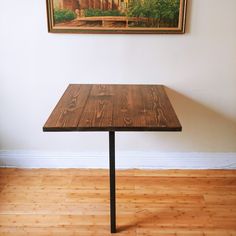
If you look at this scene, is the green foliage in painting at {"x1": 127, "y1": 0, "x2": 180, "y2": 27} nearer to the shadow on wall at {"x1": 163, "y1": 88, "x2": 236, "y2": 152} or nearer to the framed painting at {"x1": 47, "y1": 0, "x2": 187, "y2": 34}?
the framed painting at {"x1": 47, "y1": 0, "x2": 187, "y2": 34}

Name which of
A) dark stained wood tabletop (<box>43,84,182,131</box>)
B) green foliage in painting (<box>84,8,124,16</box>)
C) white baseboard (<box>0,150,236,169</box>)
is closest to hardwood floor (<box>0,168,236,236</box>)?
white baseboard (<box>0,150,236,169</box>)

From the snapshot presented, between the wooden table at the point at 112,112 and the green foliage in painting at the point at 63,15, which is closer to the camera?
the wooden table at the point at 112,112

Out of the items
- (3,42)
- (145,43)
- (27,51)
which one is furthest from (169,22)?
(3,42)

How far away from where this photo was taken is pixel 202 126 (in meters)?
2.64

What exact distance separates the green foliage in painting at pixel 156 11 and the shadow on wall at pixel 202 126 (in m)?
0.54

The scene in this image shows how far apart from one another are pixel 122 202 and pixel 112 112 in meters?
0.84

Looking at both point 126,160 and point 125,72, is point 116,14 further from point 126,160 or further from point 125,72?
point 126,160

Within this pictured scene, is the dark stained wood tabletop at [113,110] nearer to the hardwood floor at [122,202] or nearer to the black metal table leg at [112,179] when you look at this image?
the black metal table leg at [112,179]

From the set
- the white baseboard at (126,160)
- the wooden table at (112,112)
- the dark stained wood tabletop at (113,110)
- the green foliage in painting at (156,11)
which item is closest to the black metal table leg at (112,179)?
the wooden table at (112,112)

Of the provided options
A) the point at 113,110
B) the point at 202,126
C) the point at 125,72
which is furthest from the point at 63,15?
the point at 202,126

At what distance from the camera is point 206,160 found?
2.73m

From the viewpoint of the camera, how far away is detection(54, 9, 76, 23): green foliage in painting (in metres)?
2.35

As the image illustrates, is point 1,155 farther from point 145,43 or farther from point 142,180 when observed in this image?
point 145,43

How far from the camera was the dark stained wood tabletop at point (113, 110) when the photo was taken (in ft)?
5.24
